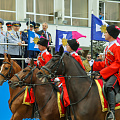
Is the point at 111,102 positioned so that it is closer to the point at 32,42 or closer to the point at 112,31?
the point at 112,31

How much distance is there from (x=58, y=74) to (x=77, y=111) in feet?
3.05

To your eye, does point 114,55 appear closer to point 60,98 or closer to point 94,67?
point 94,67

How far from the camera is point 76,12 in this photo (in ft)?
71.3

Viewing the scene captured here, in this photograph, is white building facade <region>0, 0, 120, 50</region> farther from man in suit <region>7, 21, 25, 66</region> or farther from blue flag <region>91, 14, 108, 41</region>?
blue flag <region>91, 14, 108, 41</region>

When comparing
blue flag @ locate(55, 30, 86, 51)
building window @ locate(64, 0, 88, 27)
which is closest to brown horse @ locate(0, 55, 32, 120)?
blue flag @ locate(55, 30, 86, 51)

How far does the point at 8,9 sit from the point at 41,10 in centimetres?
235

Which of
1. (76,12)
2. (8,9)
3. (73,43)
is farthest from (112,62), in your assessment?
(76,12)

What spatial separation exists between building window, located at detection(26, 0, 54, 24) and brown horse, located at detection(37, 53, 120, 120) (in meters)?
12.9

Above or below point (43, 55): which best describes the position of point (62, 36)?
above

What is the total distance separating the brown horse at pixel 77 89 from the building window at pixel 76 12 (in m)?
14.3

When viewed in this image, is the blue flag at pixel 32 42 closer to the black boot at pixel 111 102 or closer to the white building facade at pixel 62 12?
the black boot at pixel 111 102

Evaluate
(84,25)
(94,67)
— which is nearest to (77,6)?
(84,25)

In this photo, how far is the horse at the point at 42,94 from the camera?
26.0ft

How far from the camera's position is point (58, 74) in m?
6.83
